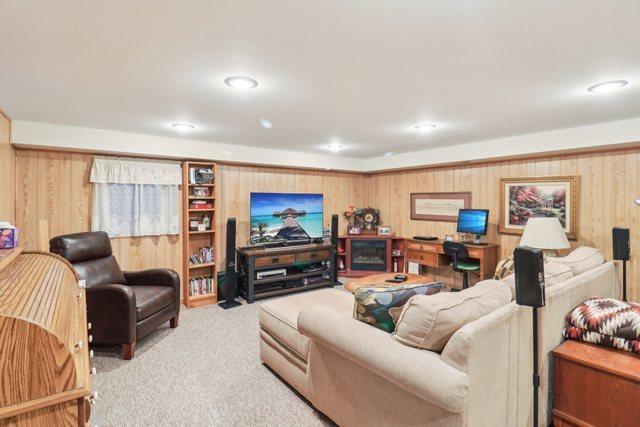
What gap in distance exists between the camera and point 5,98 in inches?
104

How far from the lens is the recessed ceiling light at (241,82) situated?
7.44 feet

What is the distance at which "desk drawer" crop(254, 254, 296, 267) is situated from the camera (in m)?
4.62

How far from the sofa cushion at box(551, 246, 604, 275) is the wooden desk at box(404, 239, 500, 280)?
1.30m

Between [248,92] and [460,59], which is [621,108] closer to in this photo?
[460,59]

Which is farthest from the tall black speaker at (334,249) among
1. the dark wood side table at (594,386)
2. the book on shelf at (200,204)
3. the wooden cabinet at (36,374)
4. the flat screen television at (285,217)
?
the wooden cabinet at (36,374)

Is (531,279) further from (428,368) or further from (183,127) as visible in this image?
(183,127)

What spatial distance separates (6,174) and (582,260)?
534 centimetres

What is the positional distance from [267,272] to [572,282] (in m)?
3.54

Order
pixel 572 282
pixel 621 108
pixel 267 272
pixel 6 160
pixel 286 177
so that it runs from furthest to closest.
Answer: pixel 286 177 < pixel 267 272 < pixel 6 160 < pixel 621 108 < pixel 572 282

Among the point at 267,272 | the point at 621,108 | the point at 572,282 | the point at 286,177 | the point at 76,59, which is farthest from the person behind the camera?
the point at 286,177

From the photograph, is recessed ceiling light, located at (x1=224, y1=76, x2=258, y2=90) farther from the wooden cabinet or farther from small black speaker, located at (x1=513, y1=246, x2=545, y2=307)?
small black speaker, located at (x1=513, y1=246, x2=545, y2=307)

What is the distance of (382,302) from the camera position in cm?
182

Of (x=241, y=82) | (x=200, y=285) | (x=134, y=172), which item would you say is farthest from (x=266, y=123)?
(x=200, y=285)

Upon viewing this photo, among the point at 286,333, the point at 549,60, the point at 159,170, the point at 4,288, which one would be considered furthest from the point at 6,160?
the point at 549,60
